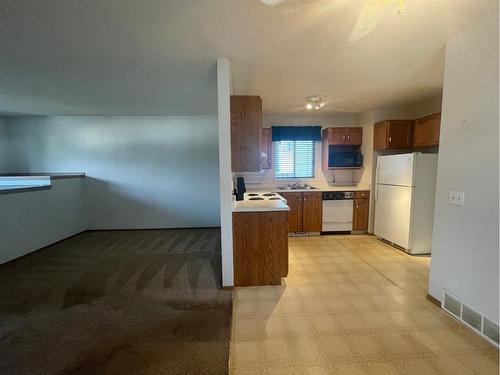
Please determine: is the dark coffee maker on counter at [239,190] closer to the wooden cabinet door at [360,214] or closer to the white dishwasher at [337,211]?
the white dishwasher at [337,211]

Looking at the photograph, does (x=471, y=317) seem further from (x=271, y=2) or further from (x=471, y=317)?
(x=271, y=2)

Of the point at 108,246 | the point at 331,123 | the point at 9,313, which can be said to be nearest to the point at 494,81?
the point at 331,123

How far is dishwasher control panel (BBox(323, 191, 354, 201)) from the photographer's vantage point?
165 inches

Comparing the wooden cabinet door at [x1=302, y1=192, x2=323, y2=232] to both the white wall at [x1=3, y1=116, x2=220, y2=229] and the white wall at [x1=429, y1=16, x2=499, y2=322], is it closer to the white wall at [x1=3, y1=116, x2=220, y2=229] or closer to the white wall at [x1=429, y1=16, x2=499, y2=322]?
the white wall at [x1=3, y1=116, x2=220, y2=229]

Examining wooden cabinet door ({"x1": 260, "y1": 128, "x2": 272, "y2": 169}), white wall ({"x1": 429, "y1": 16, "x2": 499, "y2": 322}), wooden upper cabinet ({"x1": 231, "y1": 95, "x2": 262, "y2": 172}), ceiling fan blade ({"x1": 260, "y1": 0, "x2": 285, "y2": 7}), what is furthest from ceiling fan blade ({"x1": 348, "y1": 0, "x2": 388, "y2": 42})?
wooden cabinet door ({"x1": 260, "y1": 128, "x2": 272, "y2": 169})

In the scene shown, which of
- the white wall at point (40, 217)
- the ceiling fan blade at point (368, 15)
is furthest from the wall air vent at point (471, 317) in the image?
the white wall at point (40, 217)

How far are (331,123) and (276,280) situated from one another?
3520mm

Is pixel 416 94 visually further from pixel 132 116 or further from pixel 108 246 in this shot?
pixel 108 246

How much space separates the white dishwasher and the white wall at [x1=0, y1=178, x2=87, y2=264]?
4873mm

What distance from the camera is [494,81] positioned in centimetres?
163

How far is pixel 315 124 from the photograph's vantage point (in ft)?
15.3

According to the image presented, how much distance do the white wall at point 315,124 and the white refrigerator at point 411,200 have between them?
1.22 meters

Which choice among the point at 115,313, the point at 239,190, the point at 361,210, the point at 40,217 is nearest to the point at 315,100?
the point at 239,190

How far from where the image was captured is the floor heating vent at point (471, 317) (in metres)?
1.66
